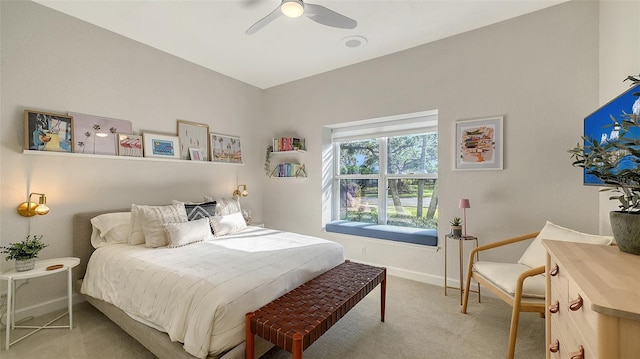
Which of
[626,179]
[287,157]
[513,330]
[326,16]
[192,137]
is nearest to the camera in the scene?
[626,179]

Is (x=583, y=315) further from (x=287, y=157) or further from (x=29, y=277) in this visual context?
(x=287, y=157)

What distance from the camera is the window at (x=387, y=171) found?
3.43m

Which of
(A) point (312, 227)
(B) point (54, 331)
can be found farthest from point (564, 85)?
(B) point (54, 331)

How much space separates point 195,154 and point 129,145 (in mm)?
763

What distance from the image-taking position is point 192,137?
352 cm

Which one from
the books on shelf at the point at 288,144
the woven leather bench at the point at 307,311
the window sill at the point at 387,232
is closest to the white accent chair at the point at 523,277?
the window sill at the point at 387,232

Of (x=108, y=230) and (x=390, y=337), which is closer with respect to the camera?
(x=390, y=337)

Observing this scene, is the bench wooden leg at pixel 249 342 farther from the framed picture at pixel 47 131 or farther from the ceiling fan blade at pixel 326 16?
the framed picture at pixel 47 131

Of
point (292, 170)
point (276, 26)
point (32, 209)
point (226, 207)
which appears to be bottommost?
point (226, 207)

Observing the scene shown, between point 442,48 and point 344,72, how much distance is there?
4.26 ft

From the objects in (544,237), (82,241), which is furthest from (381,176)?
(82,241)

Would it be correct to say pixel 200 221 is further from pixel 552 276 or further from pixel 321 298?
pixel 552 276

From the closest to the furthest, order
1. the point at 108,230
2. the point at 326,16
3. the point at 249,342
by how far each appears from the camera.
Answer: the point at 249,342 < the point at 326,16 < the point at 108,230

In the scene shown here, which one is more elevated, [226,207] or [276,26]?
[276,26]
